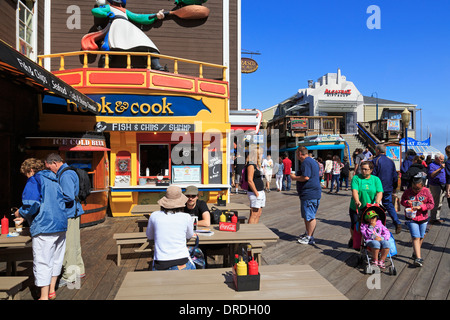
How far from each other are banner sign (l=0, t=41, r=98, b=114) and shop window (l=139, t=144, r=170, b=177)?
8.60 ft

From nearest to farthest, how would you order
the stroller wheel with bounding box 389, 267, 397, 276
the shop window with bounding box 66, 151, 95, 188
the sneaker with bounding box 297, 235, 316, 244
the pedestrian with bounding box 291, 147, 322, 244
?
the stroller wheel with bounding box 389, 267, 397, 276 < the pedestrian with bounding box 291, 147, 322, 244 < the sneaker with bounding box 297, 235, 316, 244 < the shop window with bounding box 66, 151, 95, 188

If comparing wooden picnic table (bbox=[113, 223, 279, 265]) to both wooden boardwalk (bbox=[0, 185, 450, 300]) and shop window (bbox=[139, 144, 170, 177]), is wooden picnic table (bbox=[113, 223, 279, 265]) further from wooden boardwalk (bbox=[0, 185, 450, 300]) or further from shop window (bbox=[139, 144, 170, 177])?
shop window (bbox=[139, 144, 170, 177])

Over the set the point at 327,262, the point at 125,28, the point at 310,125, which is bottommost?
the point at 327,262

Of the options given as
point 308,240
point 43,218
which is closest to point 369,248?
point 308,240

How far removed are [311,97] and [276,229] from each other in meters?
23.9

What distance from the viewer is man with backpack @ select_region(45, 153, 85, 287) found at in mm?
3846

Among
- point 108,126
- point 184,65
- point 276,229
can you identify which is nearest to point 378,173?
point 276,229

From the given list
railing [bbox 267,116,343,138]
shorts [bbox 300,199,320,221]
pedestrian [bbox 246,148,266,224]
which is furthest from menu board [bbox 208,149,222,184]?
railing [bbox 267,116,343,138]

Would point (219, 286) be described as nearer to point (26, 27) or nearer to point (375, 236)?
point (375, 236)

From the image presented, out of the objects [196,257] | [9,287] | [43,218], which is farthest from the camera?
[196,257]

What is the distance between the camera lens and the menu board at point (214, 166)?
952 cm

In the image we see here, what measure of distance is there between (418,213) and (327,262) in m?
1.61

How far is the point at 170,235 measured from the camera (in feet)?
10.1

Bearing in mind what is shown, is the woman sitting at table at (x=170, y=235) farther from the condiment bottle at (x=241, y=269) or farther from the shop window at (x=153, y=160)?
the shop window at (x=153, y=160)
